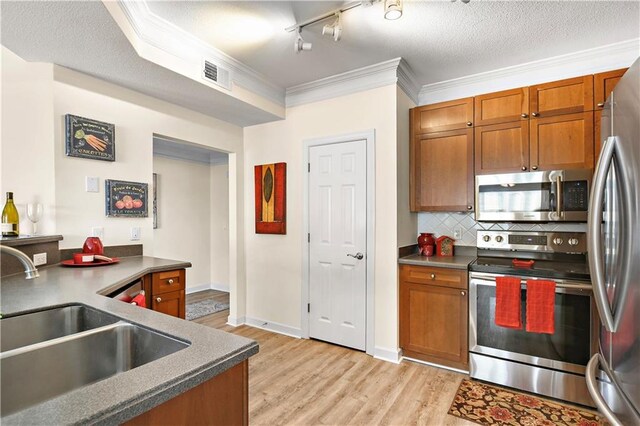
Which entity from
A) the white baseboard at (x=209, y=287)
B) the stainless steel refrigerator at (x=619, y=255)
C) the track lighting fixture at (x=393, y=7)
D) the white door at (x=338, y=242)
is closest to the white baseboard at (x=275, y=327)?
the white door at (x=338, y=242)

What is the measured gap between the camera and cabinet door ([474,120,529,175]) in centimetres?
277

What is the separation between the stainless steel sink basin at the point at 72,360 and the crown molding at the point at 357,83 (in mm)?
2729

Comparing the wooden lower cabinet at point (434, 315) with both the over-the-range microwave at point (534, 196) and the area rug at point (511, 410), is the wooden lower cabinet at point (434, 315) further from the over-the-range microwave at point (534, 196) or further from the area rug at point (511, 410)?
the over-the-range microwave at point (534, 196)

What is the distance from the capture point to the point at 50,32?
6.40 ft

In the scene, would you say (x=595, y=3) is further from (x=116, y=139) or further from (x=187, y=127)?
(x=116, y=139)

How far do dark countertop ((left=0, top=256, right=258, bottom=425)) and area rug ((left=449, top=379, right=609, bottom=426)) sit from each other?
76.2 inches

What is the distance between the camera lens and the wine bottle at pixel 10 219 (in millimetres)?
2043

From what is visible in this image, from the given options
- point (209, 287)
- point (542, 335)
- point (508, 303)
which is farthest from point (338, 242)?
point (209, 287)

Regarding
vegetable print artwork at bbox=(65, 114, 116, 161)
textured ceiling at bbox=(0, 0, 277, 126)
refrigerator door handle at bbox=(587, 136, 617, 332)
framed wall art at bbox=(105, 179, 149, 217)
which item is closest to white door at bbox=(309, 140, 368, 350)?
textured ceiling at bbox=(0, 0, 277, 126)

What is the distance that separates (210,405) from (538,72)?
3490mm

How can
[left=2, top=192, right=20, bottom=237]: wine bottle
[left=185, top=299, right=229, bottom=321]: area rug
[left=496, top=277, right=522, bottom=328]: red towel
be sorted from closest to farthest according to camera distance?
1. [left=2, top=192, right=20, bottom=237]: wine bottle
2. [left=496, top=277, right=522, bottom=328]: red towel
3. [left=185, top=299, right=229, bottom=321]: area rug

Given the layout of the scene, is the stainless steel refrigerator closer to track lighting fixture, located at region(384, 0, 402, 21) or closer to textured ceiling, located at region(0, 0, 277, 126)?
track lighting fixture, located at region(384, 0, 402, 21)

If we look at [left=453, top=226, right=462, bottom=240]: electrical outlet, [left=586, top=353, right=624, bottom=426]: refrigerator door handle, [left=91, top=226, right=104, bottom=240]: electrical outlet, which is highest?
[left=91, top=226, right=104, bottom=240]: electrical outlet

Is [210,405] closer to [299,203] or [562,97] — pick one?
[299,203]
